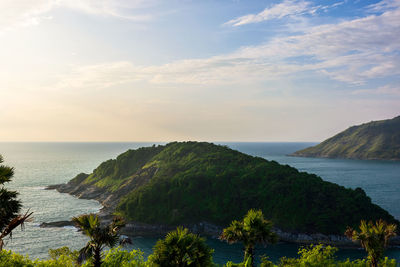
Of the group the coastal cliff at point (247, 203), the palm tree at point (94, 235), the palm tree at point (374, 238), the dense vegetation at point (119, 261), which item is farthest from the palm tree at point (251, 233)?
the coastal cliff at point (247, 203)

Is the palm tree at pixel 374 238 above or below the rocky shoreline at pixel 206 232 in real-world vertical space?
above

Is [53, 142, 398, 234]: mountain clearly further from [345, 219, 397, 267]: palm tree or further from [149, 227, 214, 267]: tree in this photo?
[149, 227, 214, 267]: tree

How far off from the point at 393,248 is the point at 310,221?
25272mm

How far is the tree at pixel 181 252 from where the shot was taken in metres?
31.7

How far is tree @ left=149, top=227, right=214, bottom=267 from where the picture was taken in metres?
31.7

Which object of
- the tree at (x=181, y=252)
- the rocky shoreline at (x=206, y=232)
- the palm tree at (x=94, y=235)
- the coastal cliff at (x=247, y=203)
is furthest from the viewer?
the coastal cliff at (x=247, y=203)

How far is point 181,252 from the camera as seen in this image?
1253 inches

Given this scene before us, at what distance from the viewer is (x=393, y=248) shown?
93750 millimetres

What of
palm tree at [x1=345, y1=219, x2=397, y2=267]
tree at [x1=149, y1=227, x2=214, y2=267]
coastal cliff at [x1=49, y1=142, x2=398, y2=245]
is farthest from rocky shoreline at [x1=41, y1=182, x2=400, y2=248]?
tree at [x1=149, y1=227, x2=214, y2=267]

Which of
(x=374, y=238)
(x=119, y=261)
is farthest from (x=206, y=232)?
(x=374, y=238)

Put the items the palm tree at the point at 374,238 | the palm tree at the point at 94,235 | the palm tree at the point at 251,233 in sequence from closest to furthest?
the palm tree at the point at 94,235, the palm tree at the point at 374,238, the palm tree at the point at 251,233

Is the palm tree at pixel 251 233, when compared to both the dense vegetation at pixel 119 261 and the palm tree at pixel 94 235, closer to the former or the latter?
the dense vegetation at pixel 119 261

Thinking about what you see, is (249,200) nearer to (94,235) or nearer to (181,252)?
(181,252)

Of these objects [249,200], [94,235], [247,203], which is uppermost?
[94,235]
